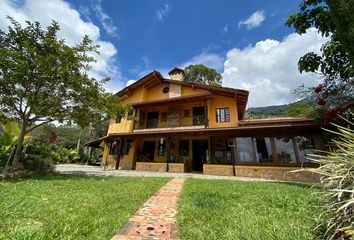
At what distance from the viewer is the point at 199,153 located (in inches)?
652

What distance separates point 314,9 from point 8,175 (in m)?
14.6

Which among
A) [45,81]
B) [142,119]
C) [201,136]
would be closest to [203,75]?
[142,119]

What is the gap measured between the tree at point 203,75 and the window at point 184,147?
16.3 metres

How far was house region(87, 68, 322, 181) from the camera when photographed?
1176cm

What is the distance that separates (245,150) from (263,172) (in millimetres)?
1710

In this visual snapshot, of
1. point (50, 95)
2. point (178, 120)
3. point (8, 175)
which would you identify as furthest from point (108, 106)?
point (178, 120)

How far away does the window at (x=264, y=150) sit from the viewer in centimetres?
1220

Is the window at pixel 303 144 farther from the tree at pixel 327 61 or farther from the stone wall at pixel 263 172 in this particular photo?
the tree at pixel 327 61

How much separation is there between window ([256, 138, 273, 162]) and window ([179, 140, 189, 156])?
6053mm

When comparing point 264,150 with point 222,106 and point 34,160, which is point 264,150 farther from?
point 34,160

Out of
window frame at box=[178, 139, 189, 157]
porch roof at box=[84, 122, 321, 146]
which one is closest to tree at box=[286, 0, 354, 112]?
porch roof at box=[84, 122, 321, 146]

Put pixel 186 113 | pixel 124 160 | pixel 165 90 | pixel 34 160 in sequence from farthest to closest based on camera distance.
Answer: pixel 165 90 < pixel 186 113 < pixel 124 160 < pixel 34 160

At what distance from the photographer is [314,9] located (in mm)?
8531

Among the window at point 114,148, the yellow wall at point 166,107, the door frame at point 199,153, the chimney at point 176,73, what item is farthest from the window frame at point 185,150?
Result: the chimney at point 176,73
